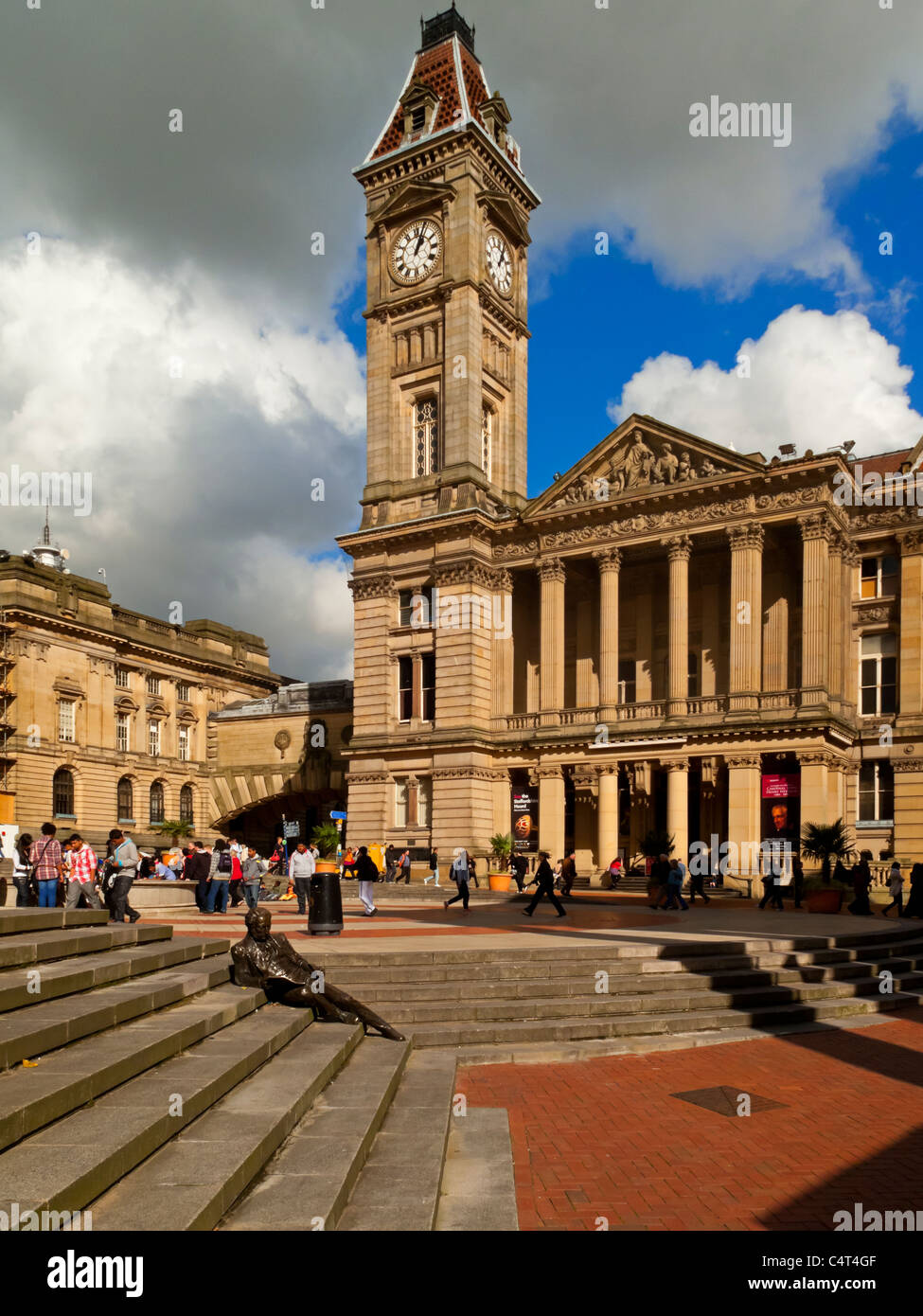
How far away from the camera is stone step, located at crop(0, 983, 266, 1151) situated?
6105 millimetres

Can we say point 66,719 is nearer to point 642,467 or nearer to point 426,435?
point 426,435

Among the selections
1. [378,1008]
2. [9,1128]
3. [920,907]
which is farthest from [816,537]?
[9,1128]

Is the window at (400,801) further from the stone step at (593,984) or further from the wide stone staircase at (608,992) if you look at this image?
the stone step at (593,984)

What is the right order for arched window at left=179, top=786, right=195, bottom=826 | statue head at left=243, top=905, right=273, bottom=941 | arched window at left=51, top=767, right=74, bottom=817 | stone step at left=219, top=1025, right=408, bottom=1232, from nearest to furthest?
stone step at left=219, top=1025, right=408, bottom=1232, statue head at left=243, top=905, right=273, bottom=941, arched window at left=51, top=767, right=74, bottom=817, arched window at left=179, top=786, right=195, bottom=826

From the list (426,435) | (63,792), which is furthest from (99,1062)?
(63,792)

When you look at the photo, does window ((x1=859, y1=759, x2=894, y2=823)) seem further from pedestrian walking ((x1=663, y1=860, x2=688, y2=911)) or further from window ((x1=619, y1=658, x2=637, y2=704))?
pedestrian walking ((x1=663, y1=860, x2=688, y2=911))

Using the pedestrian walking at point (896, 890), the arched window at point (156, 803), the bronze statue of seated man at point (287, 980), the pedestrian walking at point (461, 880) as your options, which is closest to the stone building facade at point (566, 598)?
the pedestrian walking at point (896, 890)

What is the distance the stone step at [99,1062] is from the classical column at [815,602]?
32.0 meters

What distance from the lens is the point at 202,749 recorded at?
65188 mm

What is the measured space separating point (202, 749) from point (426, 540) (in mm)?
25836

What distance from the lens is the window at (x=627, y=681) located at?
46.7m

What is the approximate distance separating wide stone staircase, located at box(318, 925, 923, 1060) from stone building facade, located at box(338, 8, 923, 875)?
2162 centimetres

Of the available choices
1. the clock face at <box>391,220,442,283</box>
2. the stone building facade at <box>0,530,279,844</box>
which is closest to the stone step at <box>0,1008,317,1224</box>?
the stone building facade at <box>0,530,279,844</box>
